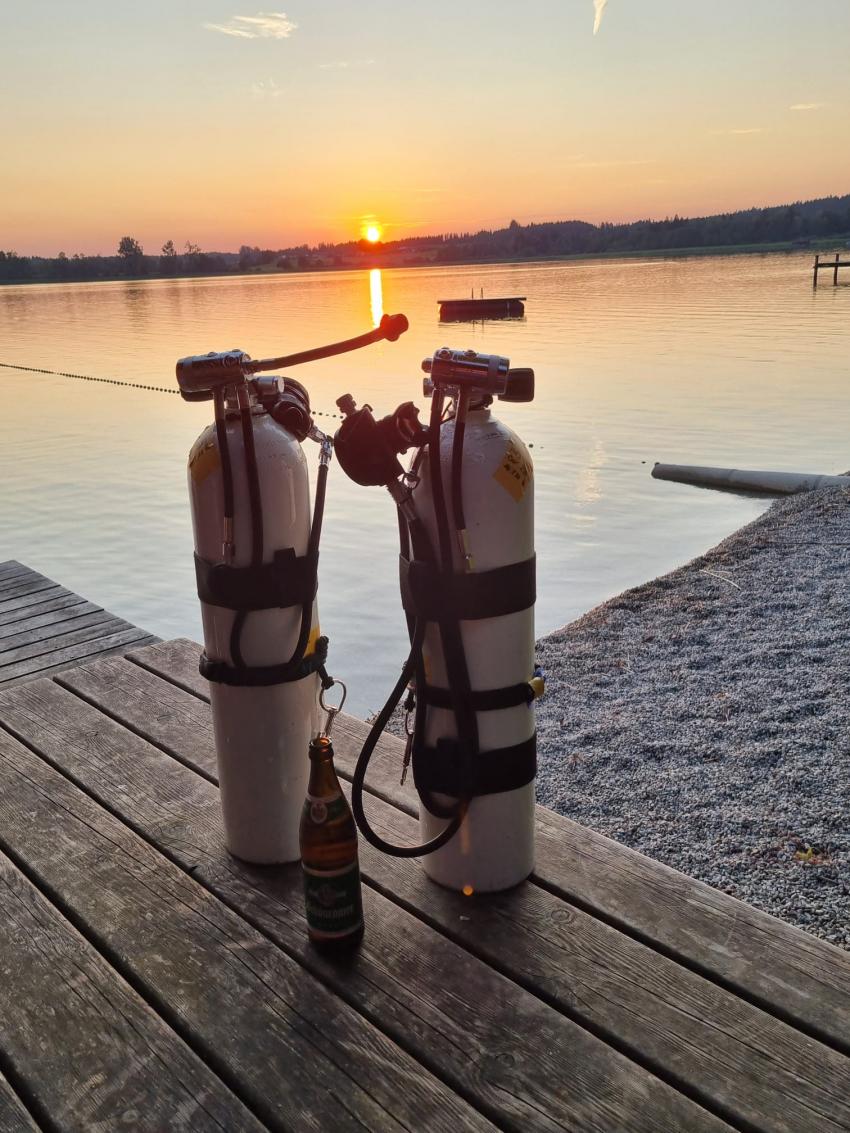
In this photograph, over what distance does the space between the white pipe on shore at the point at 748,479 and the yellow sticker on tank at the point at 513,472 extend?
7.54 metres

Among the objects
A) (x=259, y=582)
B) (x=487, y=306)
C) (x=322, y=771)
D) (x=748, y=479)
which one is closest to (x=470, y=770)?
Result: (x=322, y=771)

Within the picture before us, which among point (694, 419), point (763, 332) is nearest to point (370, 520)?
point (694, 419)

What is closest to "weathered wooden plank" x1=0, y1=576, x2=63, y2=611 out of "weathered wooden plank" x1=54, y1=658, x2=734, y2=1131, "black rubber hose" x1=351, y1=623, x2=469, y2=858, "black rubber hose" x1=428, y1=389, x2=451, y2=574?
"weathered wooden plank" x1=54, y1=658, x2=734, y2=1131

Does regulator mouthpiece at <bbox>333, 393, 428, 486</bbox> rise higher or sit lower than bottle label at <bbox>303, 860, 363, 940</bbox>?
higher

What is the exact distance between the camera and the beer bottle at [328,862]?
1.49 metres

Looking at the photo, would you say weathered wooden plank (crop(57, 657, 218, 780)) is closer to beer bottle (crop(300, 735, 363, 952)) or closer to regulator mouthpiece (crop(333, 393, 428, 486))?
beer bottle (crop(300, 735, 363, 952))

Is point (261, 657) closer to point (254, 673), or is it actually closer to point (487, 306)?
point (254, 673)

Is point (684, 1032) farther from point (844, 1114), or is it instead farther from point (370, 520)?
point (370, 520)

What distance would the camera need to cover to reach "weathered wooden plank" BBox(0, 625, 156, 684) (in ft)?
10.0

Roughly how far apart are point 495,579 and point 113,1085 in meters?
0.89

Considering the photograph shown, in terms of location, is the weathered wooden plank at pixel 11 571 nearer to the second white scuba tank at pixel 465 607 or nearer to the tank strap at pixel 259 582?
the tank strap at pixel 259 582

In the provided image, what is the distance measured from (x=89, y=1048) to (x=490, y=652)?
2.68 ft

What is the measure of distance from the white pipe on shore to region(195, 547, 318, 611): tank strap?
25.0 ft

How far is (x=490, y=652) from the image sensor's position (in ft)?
5.14
